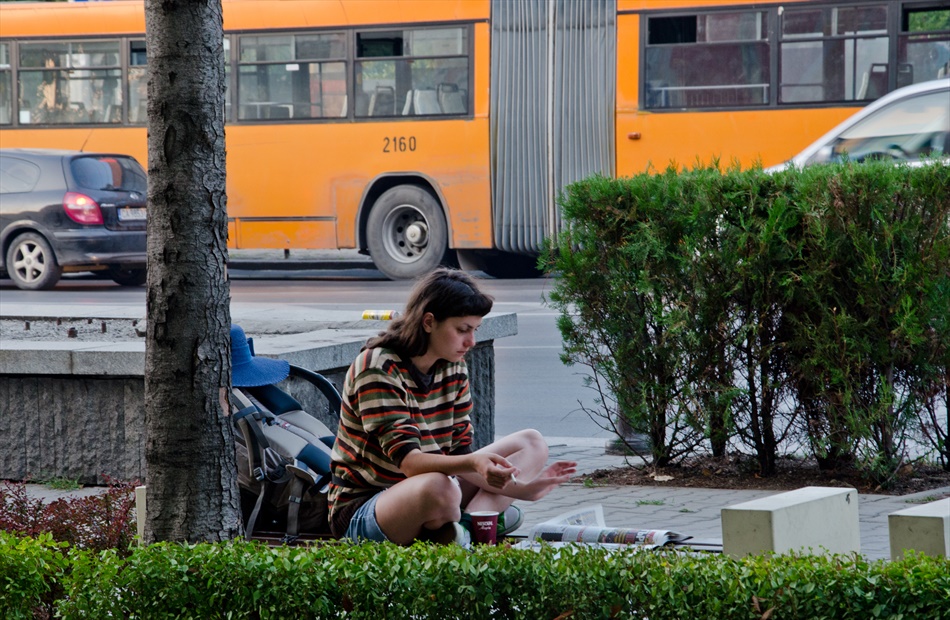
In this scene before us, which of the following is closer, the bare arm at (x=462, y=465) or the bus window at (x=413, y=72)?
the bare arm at (x=462, y=465)

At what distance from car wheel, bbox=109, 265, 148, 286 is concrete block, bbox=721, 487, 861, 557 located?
15.8 meters

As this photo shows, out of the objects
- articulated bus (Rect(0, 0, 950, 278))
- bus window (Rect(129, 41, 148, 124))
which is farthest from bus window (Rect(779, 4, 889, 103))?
bus window (Rect(129, 41, 148, 124))

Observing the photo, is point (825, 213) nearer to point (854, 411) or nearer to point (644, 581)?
point (854, 411)

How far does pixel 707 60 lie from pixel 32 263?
29.4ft

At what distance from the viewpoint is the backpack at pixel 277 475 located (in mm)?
5066

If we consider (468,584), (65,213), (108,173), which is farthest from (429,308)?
(108,173)

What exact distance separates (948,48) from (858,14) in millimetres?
1113

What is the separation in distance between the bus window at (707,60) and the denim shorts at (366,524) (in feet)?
44.0

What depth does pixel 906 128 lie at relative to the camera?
14195mm

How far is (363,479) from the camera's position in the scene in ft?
15.7

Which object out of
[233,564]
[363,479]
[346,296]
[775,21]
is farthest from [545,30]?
[233,564]

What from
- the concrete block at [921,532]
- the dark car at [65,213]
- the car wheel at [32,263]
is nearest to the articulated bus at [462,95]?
the car wheel at [32,263]

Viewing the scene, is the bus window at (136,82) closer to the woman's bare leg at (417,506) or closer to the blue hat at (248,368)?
the blue hat at (248,368)

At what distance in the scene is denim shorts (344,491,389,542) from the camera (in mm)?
4609
